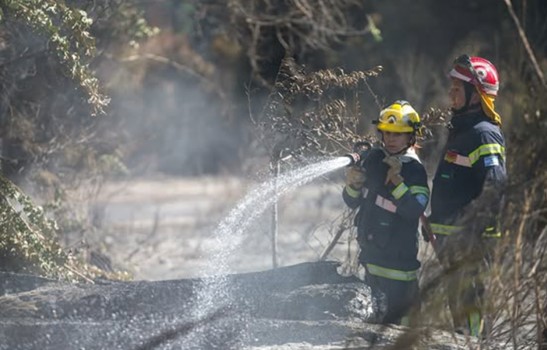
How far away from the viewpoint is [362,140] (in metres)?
6.94

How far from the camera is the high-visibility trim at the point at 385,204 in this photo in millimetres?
6188

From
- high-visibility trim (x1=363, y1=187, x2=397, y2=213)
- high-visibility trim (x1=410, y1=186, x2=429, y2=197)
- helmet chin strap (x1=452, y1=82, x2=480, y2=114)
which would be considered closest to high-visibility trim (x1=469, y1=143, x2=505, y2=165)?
helmet chin strap (x1=452, y1=82, x2=480, y2=114)

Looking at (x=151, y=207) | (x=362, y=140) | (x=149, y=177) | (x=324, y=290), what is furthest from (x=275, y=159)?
(x=149, y=177)

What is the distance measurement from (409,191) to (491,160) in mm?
527

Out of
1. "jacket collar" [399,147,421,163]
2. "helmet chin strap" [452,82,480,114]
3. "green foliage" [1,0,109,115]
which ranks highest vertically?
"green foliage" [1,0,109,115]

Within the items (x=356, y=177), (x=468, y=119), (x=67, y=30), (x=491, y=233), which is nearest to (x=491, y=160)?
(x=468, y=119)

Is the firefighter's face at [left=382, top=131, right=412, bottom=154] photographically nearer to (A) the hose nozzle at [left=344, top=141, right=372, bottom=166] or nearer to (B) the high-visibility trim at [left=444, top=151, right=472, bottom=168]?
(A) the hose nozzle at [left=344, top=141, right=372, bottom=166]

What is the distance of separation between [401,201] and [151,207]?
11.7m

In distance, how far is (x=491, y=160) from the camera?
618 centimetres

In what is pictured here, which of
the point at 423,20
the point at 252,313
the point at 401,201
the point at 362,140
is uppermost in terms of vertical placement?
the point at 423,20

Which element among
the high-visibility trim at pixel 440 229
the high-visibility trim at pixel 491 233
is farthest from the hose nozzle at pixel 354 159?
the high-visibility trim at pixel 491 233

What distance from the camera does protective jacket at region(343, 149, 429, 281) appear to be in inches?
241

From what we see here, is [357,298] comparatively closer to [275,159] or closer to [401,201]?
[401,201]

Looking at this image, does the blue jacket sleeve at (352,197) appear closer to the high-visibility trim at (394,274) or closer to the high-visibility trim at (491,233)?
the high-visibility trim at (394,274)
